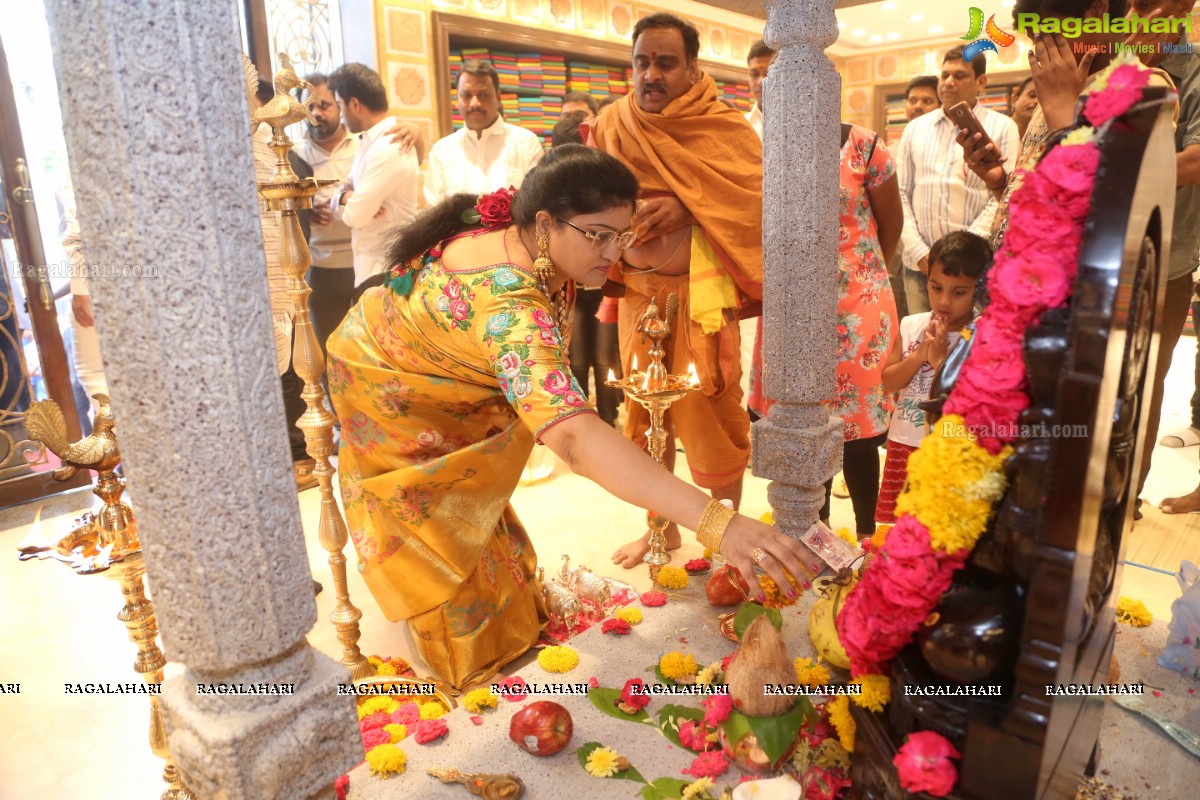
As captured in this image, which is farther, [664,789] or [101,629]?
[101,629]

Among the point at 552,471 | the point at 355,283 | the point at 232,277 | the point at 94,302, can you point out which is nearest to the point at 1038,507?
the point at 232,277

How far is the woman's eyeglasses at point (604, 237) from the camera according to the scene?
195 cm

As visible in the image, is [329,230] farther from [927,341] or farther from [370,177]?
[927,341]

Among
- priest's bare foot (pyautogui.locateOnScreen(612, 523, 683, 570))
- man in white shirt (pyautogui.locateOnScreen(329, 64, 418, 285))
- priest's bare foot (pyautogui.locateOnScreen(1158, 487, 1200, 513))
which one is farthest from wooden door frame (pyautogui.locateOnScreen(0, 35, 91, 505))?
priest's bare foot (pyautogui.locateOnScreen(1158, 487, 1200, 513))

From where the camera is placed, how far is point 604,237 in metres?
1.96

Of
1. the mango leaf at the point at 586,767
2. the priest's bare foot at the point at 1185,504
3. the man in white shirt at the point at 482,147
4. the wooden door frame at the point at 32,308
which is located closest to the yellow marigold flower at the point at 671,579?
the mango leaf at the point at 586,767

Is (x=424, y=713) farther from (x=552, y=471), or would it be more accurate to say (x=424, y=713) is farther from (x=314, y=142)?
(x=314, y=142)

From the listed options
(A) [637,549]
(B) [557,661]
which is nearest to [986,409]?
(B) [557,661]

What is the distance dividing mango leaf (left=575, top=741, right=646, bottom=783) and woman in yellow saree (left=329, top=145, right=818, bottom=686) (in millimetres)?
556

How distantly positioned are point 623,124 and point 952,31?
7.74 m

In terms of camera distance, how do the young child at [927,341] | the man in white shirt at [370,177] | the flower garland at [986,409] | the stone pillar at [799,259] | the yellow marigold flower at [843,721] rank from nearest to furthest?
the flower garland at [986,409]
the yellow marigold flower at [843,721]
the stone pillar at [799,259]
the young child at [927,341]
the man in white shirt at [370,177]

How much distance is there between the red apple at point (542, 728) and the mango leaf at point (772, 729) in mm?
325

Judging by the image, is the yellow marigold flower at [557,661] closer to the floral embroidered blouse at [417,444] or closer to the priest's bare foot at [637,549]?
the floral embroidered blouse at [417,444]

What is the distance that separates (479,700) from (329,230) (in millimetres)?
3188
